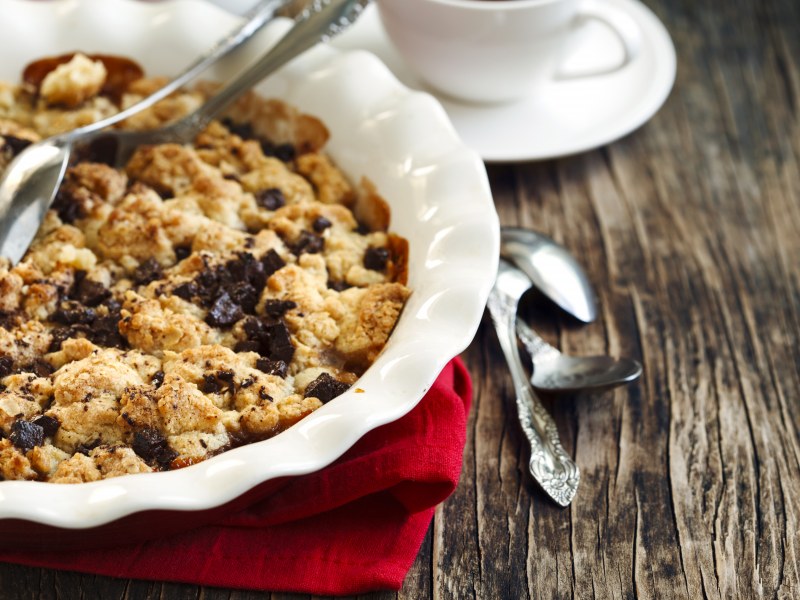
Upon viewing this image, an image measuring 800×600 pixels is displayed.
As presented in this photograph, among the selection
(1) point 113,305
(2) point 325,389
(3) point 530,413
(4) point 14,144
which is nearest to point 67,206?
(4) point 14,144

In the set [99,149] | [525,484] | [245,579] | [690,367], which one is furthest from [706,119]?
[245,579]

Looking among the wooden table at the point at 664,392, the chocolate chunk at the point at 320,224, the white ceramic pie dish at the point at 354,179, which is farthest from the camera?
the chocolate chunk at the point at 320,224

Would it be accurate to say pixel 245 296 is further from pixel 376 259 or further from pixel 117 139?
pixel 117 139

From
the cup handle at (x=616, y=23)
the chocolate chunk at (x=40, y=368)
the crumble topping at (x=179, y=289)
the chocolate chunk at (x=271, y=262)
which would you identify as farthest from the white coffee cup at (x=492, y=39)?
the chocolate chunk at (x=40, y=368)

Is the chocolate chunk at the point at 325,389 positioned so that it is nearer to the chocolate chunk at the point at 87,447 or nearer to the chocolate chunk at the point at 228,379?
the chocolate chunk at the point at 228,379

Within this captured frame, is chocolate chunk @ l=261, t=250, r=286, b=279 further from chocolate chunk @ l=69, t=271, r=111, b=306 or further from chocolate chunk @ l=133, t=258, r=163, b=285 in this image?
chocolate chunk @ l=69, t=271, r=111, b=306

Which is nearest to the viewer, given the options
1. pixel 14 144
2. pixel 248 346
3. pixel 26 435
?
pixel 26 435

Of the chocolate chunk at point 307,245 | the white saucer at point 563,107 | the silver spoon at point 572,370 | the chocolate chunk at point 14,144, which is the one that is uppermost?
the chocolate chunk at point 14,144
